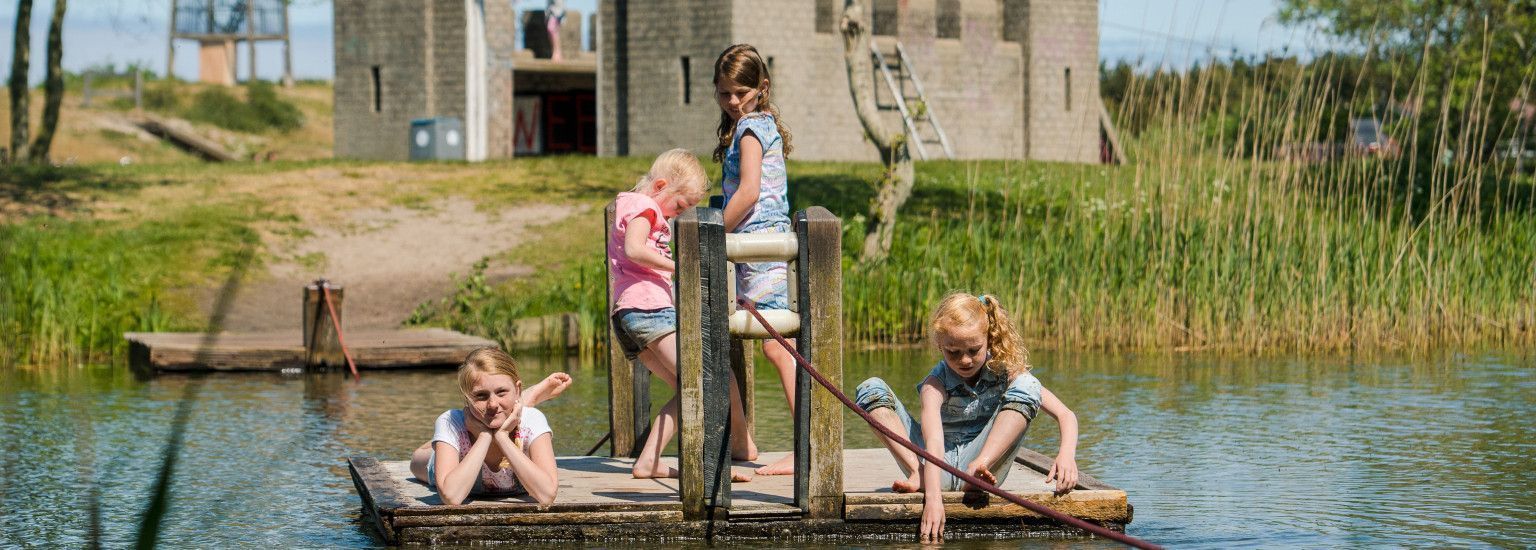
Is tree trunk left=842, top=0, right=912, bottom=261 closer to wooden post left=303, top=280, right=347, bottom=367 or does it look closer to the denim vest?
wooden post left=303, top=280, right=347, bottom=367

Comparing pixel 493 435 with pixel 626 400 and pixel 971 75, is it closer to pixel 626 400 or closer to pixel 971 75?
pixel 626 400

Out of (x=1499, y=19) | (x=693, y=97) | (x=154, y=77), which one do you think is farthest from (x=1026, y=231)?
(x=154, y=77)

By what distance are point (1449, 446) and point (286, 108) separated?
4759 centimetres

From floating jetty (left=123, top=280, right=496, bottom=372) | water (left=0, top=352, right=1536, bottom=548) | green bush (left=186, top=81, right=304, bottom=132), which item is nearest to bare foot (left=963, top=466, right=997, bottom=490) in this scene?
water (left=0, top=352, right=1536, bottom=548)

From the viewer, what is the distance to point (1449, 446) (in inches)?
354

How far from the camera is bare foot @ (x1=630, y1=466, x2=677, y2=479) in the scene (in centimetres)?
692

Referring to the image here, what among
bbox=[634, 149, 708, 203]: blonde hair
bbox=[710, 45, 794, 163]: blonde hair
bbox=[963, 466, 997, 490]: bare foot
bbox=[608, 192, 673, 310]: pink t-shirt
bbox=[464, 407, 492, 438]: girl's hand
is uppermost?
bbox=[710, 45, 794, 163]: blonde hair

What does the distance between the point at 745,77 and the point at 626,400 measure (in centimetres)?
157

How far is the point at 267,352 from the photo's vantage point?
1337cm

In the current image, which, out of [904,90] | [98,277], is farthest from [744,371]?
[904,90]

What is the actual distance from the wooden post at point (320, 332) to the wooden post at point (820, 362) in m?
7.70

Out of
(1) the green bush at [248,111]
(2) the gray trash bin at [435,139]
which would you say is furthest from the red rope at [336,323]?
(1) the green bush at [248,111]

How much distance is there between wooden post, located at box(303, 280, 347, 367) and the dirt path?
325 cm

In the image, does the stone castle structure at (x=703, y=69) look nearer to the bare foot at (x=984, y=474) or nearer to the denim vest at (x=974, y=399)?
the denim vest at (x=974, y=399)
